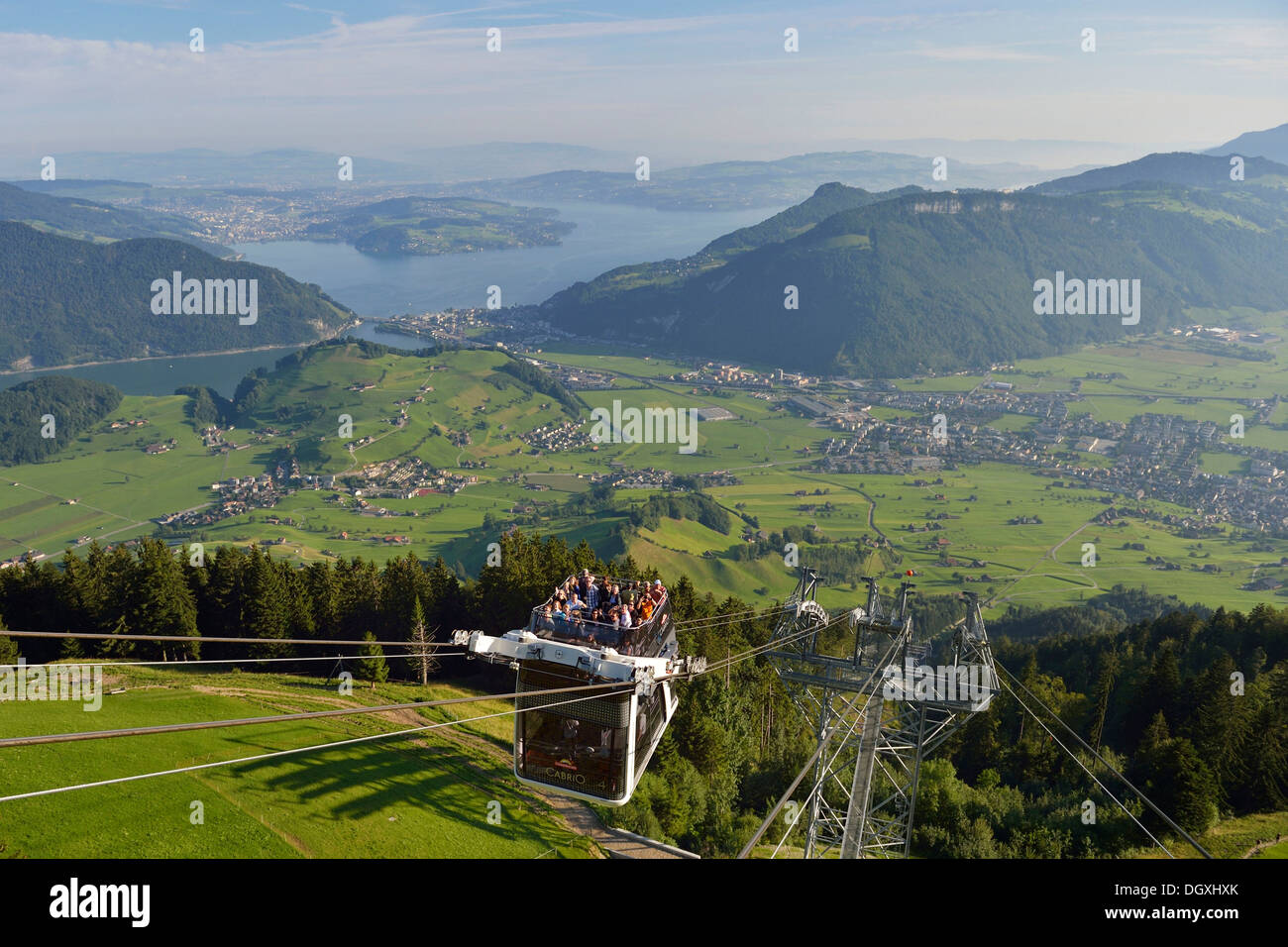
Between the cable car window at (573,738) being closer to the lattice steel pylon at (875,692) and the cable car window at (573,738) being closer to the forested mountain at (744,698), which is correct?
the lattice steel pylon at (875,692)

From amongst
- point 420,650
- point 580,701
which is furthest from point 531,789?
point 580,701

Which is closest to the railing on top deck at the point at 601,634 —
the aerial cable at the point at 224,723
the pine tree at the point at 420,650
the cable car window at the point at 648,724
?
the aerial cable at the point at 224,723

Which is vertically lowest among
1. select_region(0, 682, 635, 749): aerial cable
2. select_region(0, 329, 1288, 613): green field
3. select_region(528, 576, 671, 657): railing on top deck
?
select_region(0, 329, 1288, 613): green field

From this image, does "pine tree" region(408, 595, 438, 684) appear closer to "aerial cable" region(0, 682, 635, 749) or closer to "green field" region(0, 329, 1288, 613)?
"aerial cable" region(0, 682, 635, 749)

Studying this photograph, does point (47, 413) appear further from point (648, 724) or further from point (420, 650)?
point (648, 724)

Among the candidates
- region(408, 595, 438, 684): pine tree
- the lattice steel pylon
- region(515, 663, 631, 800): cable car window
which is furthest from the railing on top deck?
region(408, 595, 438, 684): pine tree

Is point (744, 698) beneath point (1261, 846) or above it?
above

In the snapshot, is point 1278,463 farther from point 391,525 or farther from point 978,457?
point 391,525
